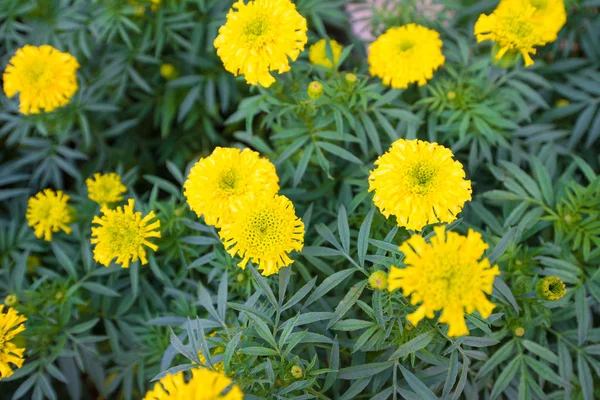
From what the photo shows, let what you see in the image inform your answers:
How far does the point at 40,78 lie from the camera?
2086mm

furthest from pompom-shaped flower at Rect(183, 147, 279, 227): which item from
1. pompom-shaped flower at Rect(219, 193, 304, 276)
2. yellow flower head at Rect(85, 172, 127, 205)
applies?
yellow flower head at Rect(85, 172, 127, 205)

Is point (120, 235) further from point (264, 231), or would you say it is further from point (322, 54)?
point (322, 54)

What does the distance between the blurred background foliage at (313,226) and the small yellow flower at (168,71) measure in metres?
0.02

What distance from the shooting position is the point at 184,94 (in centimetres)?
273

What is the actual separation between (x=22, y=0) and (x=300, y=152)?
1.62 metres

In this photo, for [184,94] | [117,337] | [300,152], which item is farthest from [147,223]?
[184,94]

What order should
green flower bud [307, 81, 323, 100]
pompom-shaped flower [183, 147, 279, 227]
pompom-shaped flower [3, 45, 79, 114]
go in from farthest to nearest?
1. pompom-shaped flower [3, 45, 79, 114]
2. green flower bud [307, 81, 323, 100]
3. pompom-shaped flower [183, 147, 279, 227]

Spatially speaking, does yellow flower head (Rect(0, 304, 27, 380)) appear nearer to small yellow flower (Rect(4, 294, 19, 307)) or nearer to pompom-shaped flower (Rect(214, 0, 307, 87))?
small yellow flower (Rect(4, 294, 19, 307))

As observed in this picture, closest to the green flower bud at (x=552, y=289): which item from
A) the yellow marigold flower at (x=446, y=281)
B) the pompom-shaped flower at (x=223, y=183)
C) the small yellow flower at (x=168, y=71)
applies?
the yellow marigold flower at (x=446, y=281)

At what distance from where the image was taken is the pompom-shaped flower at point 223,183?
1578mm

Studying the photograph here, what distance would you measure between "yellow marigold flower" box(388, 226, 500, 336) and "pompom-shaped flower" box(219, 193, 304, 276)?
0.38m

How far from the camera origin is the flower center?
142 centimetres

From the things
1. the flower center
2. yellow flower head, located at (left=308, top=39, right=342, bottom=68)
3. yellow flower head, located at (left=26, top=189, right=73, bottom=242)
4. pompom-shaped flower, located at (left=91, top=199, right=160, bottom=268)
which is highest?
the flower center

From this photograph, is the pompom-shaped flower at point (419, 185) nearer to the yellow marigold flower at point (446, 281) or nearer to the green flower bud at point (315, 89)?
the yellow marigold flower at point (446, 281)
